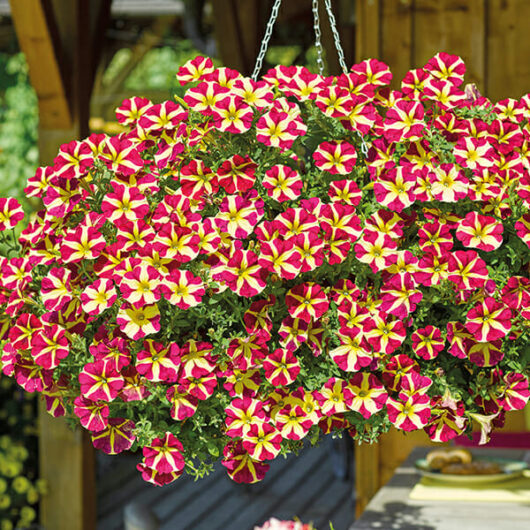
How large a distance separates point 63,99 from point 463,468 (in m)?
1.59

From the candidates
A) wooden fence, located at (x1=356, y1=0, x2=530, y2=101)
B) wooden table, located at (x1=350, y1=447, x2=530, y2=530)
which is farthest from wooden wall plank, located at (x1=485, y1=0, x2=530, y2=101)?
wooden table, located at (x1=350, y1=447, x2=530, y2=530)

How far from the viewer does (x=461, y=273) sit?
0.95 meters

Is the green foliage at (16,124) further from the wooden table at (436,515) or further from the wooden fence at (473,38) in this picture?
the wooden table at (436,515)

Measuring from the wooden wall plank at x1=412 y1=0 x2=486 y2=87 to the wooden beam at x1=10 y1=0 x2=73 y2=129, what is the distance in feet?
4.08

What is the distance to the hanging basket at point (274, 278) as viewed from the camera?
94 centimetres

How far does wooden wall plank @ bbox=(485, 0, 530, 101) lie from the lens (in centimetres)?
315

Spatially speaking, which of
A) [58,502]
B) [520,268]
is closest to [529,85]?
[58,502]

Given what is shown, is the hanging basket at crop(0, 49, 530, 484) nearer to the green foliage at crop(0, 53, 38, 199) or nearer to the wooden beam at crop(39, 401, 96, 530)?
the wooden beam at crop(39, 401, 96, 530)

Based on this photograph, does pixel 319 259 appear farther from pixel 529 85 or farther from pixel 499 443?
pixel 529 85

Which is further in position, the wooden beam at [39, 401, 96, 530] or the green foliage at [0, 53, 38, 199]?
the green foliage at [0, 53, 38, 199]

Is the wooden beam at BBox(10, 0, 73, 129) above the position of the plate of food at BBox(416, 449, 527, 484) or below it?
above

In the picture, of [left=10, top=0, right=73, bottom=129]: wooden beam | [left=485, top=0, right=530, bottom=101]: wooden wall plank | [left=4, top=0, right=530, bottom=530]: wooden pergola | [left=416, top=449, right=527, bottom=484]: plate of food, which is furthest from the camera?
[left=485, top=0, right=530, bottom=101]: wooden wall plank

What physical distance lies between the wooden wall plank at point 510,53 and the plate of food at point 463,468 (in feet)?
4.42

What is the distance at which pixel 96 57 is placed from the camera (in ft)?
9.75
